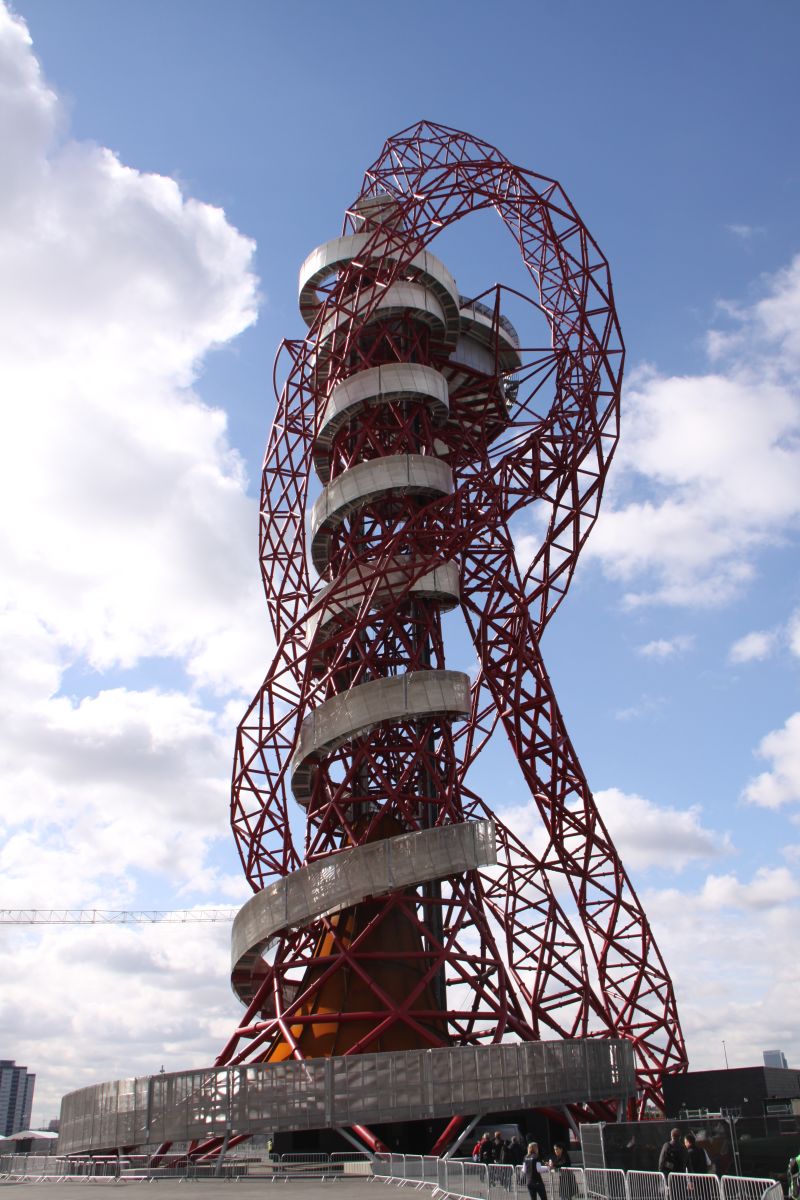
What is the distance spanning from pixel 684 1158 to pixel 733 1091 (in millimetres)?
17094

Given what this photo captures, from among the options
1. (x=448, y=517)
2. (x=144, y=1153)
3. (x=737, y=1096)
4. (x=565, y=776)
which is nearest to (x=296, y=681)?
(x=448, y=517)

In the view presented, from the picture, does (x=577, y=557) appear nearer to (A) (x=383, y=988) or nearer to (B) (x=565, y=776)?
(B) (x=565, y=776)

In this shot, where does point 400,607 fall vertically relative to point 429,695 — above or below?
above

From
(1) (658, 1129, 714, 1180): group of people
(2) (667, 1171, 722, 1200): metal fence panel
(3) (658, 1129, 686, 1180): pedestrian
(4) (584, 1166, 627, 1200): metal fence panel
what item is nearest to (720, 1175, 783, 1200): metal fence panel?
(2) (667, 1171, 722, 1200): metal fence panel

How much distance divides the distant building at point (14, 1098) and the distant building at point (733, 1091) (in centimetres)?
17011

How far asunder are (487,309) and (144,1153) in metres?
29.3

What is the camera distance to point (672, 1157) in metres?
13.4

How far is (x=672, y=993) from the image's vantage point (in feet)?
106

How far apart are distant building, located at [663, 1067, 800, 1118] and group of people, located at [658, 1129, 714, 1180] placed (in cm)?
1539

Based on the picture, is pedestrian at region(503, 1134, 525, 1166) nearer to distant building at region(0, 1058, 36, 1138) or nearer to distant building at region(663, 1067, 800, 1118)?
distant building at region(663, 1067, 800, 1118)

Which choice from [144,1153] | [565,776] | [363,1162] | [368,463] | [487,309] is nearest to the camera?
[363,1162]

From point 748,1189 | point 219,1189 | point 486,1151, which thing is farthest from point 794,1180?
point 219,1189

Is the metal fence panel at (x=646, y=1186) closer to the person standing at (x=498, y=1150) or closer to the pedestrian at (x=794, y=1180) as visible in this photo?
the pedestrian at (x=794, y=1180)

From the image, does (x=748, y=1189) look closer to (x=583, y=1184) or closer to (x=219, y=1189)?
(x=583, y=1184)
